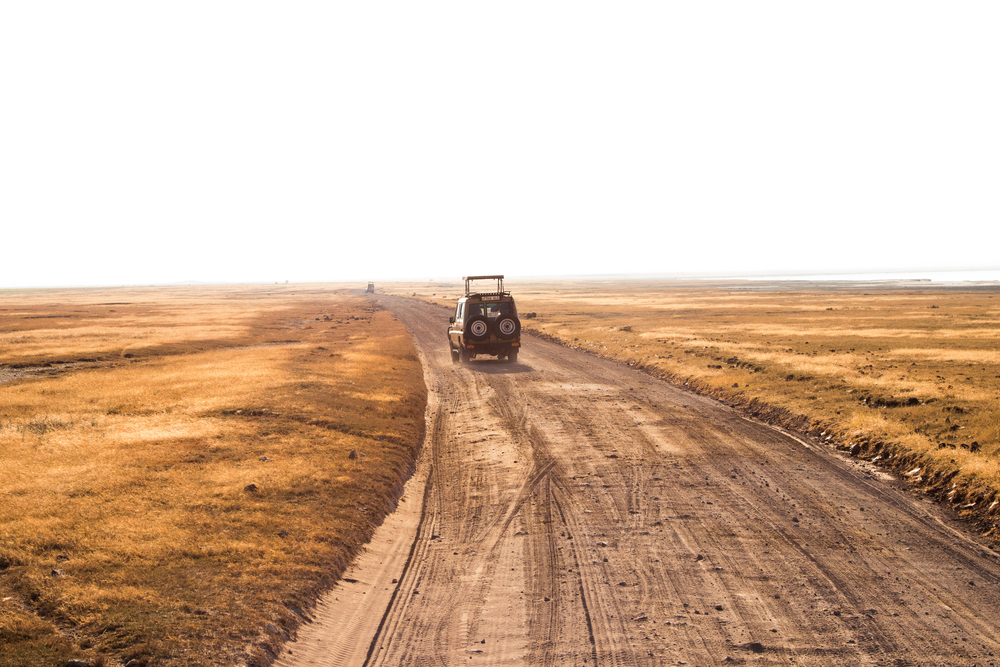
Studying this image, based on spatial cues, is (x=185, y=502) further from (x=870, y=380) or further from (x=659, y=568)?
(x=870, y=380)

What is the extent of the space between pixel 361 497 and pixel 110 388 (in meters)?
19.1

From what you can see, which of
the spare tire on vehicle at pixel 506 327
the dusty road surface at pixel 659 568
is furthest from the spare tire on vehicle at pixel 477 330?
the dusty road surface at pixel 659 568

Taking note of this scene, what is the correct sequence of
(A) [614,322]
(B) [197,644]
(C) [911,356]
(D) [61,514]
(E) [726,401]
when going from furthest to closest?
1. (A) [614,322]
2. (C) [911,356]
3. (E) [726,401]
4. (D) [61,514]
5. (B) [197,644]

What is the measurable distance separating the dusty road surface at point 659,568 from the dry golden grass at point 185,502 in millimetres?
879

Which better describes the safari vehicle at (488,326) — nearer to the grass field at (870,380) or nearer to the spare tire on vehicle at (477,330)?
the spare tire on vehicle at (477,330)

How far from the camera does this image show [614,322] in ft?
188

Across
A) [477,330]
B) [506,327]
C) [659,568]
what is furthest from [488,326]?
[659,568]

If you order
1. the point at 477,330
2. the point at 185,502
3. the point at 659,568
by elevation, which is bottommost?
the point at 659,568

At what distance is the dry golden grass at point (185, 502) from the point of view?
7.13m

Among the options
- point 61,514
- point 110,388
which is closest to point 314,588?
point 61,514

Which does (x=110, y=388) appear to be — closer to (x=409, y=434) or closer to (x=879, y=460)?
(x=409, y=434)

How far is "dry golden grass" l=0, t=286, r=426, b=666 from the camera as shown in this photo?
713cm

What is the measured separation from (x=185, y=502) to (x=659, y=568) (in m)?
8.84

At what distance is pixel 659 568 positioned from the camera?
29.1 ft
